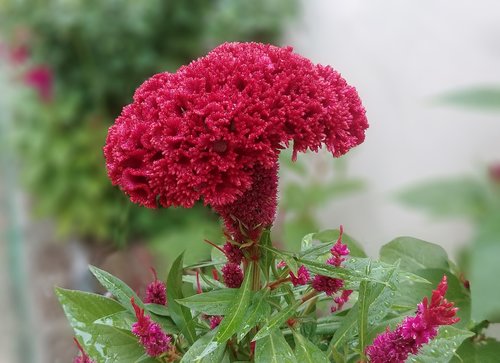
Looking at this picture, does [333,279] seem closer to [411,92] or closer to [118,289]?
[118,289]

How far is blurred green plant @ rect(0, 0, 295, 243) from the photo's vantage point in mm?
2867

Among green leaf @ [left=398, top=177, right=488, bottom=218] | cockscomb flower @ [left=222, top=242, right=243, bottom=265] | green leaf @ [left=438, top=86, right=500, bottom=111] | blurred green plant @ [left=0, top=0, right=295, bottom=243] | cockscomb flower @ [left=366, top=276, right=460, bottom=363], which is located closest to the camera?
cockscomb flower @ [left=366, top=276, right=460, bottom=363]

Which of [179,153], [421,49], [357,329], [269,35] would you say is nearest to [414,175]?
[421,49]

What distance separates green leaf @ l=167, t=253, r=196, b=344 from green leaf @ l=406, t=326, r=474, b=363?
0.20m

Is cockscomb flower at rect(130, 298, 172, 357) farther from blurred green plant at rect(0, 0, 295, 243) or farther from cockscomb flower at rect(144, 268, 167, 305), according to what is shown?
blurred green plant at rect(0, 0, 295, 243)

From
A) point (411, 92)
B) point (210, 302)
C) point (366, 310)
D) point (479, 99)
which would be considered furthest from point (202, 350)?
point (411, 92)

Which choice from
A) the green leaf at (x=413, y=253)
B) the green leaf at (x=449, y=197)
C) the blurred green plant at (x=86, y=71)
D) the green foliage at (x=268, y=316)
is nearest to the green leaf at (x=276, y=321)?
the green foliage at (x=268, y=316)

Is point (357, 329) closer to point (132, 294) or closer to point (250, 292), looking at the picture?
point (250, 292)

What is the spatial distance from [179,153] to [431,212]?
122cm

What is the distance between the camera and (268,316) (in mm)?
639

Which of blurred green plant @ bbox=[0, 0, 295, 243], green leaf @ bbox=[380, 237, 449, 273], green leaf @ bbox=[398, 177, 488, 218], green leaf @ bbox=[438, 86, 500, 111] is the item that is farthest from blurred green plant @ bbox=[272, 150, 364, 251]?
green leaf @ bbox=[380, 237, 449, 273]

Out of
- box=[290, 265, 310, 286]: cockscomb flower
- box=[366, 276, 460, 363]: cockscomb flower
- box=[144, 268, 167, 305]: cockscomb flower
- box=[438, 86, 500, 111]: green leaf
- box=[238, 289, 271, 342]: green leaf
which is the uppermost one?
box=[438, 86, 500, 111]: green leaf

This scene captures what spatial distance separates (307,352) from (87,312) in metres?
0.22

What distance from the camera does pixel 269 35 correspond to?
2789 mm
